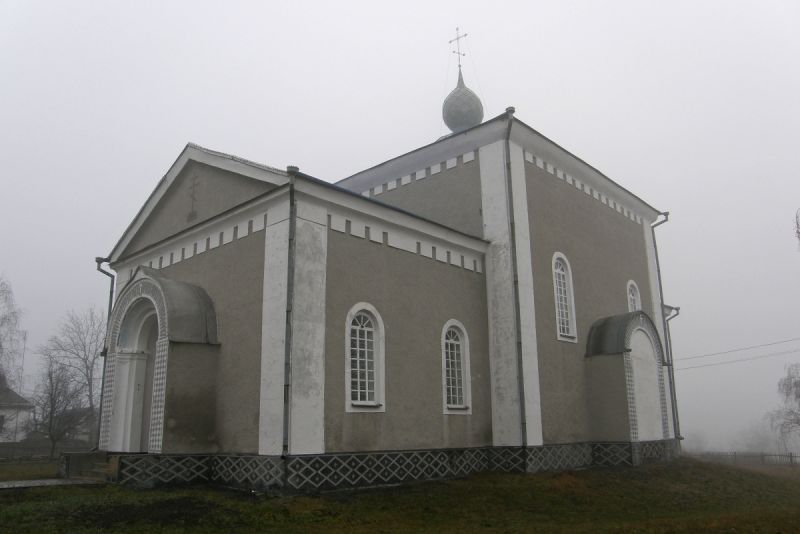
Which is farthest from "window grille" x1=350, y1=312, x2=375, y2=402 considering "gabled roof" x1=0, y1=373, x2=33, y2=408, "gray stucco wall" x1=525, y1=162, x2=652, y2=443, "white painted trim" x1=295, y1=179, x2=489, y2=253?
"gabled roof" x1=0, y1=373, x2=33, y2=408

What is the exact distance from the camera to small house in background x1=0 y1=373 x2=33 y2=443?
1731 inches

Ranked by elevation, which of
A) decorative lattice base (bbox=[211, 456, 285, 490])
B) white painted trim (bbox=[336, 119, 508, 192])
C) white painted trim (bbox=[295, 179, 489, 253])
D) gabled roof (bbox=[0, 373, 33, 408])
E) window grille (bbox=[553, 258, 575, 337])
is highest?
white painted trim (bbox=[336, 119, 508, 192])

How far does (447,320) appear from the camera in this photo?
48.9 ft

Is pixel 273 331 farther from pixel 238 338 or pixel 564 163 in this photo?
pixel 564 163

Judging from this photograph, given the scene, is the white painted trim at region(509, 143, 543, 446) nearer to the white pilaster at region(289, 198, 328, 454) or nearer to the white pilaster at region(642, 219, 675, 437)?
the white pilaster at region(289, 198, 328, 454)

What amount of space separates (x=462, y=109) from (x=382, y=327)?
10268 millimetres

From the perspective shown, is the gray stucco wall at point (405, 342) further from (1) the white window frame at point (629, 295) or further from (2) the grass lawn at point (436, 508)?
(1) the white window frame at point (629, 295)

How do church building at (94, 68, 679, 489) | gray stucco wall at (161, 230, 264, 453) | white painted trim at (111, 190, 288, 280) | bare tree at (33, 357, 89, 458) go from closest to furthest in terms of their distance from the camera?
church building at (94, 68, 679, 489) < gray stucco wall at (161, 230, 264, 453) < white painted trim at (111, 190, 288, 280) < bare tree at (33, 357, 89, 458)

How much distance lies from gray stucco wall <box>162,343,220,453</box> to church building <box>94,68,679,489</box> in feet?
0.12

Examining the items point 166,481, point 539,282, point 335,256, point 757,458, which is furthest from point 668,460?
point 757,458

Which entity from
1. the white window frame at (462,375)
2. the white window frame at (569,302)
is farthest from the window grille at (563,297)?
the white window frame at (462,375)

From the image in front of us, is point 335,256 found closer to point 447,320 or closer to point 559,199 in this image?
point 447,320

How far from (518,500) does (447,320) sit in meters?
4.40

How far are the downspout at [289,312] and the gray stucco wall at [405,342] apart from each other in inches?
32.7
